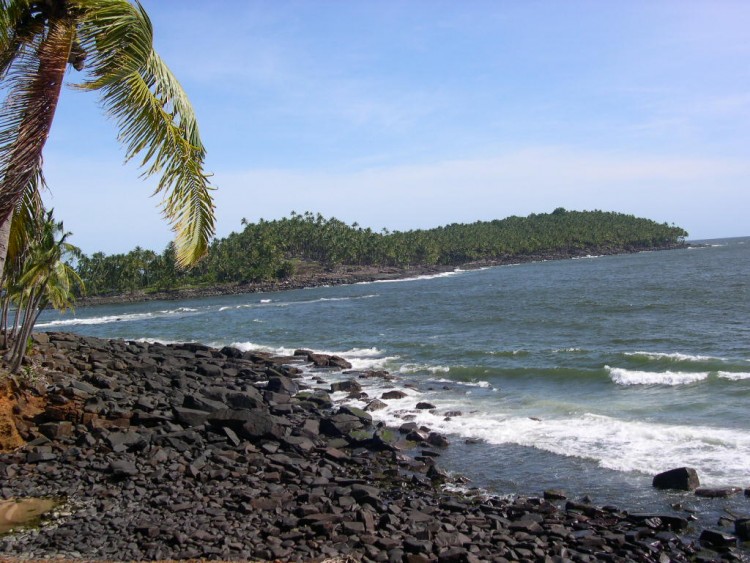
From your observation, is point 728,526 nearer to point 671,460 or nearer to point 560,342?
point 671,460

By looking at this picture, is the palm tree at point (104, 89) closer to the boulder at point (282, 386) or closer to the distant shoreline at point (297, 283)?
the boulder at point (282, 386)

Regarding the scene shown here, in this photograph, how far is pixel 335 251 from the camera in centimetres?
12950

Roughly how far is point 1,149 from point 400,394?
17751 mm

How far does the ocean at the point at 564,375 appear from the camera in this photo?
13.8m

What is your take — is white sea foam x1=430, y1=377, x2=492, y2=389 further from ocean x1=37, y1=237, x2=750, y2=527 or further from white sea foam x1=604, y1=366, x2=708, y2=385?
white sea foam x1=604, y1=366, x2=708, y2=385

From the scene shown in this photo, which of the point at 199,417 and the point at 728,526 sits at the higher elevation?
the point at 199,417

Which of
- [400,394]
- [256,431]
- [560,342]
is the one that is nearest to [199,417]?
[256,431]

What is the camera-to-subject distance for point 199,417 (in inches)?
591

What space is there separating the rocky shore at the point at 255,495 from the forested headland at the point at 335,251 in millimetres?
60234

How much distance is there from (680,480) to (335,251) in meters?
119

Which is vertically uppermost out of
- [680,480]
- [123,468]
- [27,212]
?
[27,212]

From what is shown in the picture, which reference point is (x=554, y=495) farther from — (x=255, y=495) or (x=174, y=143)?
(x=174, y=143)

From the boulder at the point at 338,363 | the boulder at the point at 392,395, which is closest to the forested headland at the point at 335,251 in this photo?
the boulder at the point at 338,363

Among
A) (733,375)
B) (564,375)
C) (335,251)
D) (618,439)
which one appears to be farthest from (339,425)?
(335,251)
